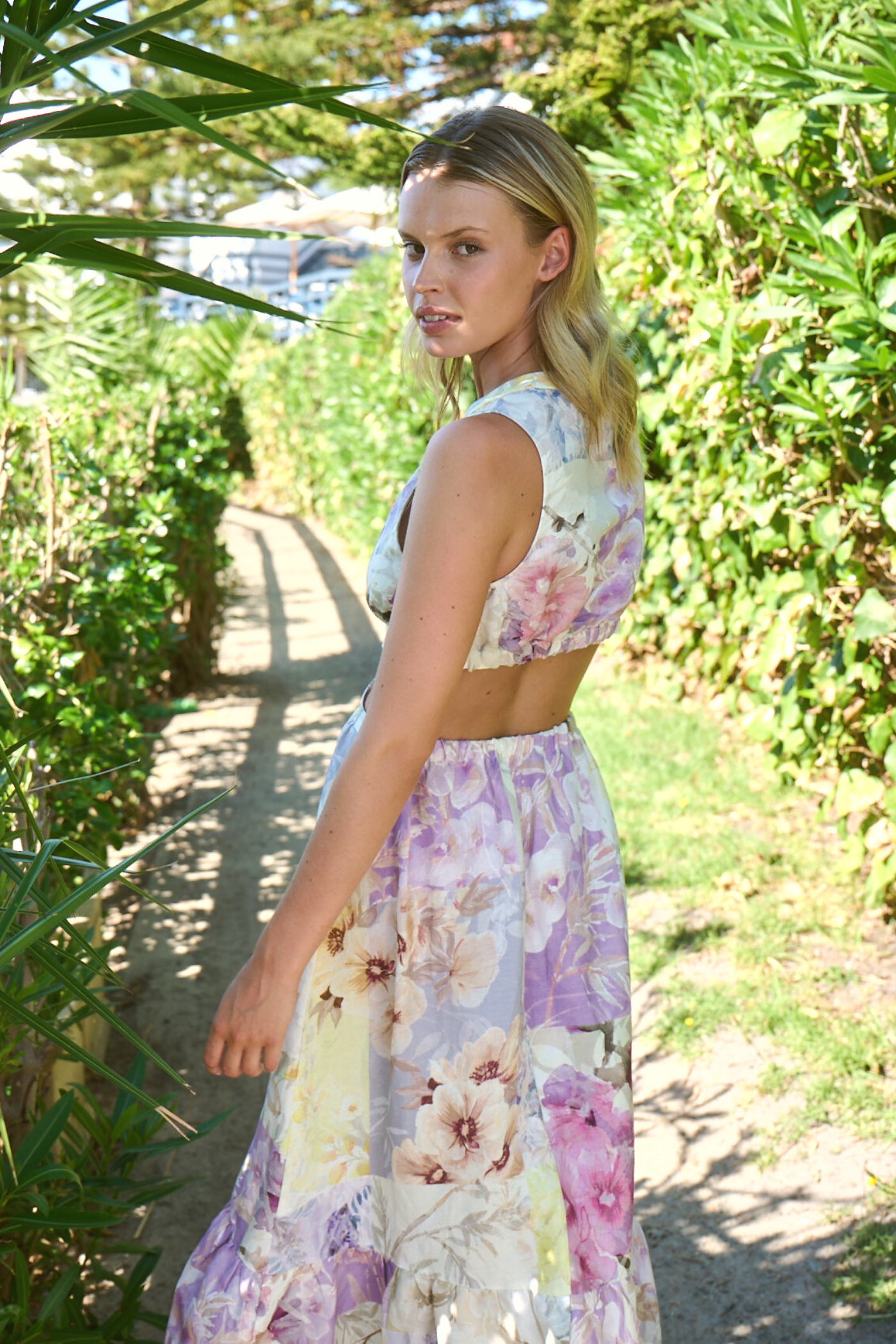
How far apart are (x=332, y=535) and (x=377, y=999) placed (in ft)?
37.3

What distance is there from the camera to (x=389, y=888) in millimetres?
1489

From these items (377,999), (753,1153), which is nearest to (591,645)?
(377,999)

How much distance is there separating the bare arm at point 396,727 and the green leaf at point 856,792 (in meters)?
2.15

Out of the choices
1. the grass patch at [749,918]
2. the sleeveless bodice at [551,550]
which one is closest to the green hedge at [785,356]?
the grass patch at [749,918]

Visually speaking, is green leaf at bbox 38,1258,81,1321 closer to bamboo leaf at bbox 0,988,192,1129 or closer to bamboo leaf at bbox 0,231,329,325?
bamboo leaf at bbox 0,988,192,1129

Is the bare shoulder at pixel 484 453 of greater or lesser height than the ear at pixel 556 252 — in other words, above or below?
below

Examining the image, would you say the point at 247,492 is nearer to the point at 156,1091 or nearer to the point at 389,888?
the point at 156,1091

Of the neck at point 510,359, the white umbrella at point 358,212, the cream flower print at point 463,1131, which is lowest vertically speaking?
the cream flower print at point 463,1131

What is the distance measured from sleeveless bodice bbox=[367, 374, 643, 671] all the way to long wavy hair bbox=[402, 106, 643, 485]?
0.12ft

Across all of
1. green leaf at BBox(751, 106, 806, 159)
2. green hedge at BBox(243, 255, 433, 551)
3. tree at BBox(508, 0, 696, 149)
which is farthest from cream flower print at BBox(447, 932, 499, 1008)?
tree at BBox(508, 0, 696, 149)

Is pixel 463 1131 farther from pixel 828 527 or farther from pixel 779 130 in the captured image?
pixel 779 130

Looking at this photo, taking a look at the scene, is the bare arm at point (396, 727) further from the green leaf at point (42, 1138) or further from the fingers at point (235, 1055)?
the green leaf at point (42, 1138)

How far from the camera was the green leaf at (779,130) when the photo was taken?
2.71m

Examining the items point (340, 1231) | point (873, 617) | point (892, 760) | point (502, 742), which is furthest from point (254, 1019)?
point (892, 760)
